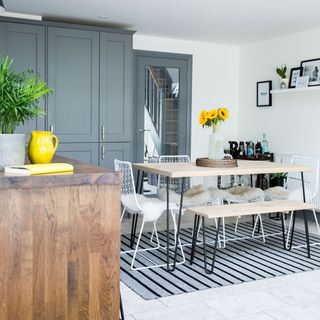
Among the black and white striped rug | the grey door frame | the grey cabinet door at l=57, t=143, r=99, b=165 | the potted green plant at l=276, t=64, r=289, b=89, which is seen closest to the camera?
the black and white striped rug

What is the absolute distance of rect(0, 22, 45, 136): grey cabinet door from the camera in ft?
16.2

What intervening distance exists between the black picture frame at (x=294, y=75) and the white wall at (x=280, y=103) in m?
0.09

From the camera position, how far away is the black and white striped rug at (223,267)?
3.34 meters

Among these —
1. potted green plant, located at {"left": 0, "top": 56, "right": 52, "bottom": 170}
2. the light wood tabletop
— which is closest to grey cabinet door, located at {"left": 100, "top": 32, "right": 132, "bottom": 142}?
the light wood tabletop

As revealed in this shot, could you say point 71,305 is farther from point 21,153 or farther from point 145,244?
point 145,244

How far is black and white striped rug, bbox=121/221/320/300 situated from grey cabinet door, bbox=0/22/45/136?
1994 millimetres

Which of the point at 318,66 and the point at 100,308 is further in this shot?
the point at 318,66

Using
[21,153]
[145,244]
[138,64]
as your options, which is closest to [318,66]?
[138,64]

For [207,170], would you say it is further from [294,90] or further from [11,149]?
[294,90]

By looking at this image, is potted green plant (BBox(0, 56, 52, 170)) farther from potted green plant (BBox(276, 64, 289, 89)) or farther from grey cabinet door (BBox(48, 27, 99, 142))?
potted green plant (BBox(276, 64, 289, 89))

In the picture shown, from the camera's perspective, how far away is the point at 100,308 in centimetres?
186

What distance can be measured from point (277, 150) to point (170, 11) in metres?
2.51

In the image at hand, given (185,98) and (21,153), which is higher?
(185,98)

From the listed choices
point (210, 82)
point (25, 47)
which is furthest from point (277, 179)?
point (25, 47)
